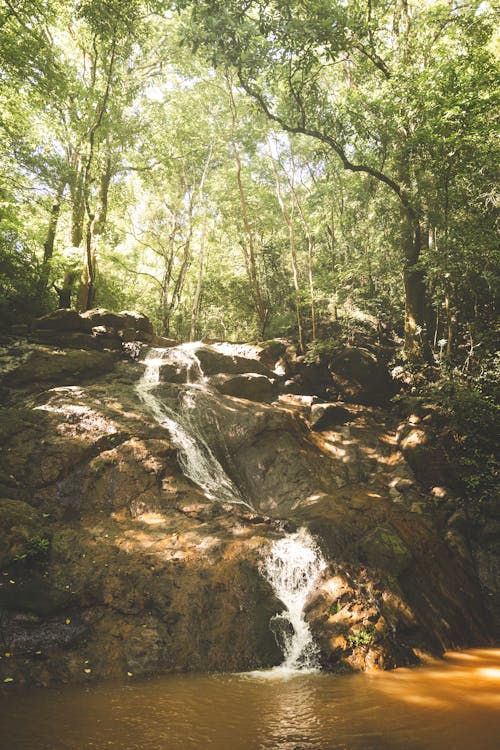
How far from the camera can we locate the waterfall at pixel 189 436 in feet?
34.3

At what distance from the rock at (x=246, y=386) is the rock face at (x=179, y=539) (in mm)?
1115

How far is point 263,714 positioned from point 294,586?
9.26 feet

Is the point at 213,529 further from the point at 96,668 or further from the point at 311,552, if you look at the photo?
the point at 96,668

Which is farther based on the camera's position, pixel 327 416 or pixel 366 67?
pixel 327 416

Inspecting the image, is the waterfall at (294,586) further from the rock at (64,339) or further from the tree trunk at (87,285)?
the tree trunk at (87,285)

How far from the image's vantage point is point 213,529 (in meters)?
8.13

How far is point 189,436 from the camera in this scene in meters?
11.5

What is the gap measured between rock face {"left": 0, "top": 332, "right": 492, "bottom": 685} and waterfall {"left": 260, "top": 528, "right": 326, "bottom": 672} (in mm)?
154

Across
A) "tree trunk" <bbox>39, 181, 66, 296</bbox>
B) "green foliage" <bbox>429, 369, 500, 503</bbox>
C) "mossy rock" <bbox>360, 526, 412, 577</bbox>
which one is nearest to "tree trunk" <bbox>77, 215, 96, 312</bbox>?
"tree trunk" <bbox>39, 181, 66, 296</bbox>

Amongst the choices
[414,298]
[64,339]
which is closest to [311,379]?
[414,298]

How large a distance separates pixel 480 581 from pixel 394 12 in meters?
18.3

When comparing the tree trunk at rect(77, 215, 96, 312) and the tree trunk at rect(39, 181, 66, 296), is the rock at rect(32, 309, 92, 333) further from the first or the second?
the tree trunk at rect(77, 215, 96, 312)

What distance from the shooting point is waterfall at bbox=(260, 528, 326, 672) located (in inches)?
246

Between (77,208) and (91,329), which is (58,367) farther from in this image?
(77,208)
